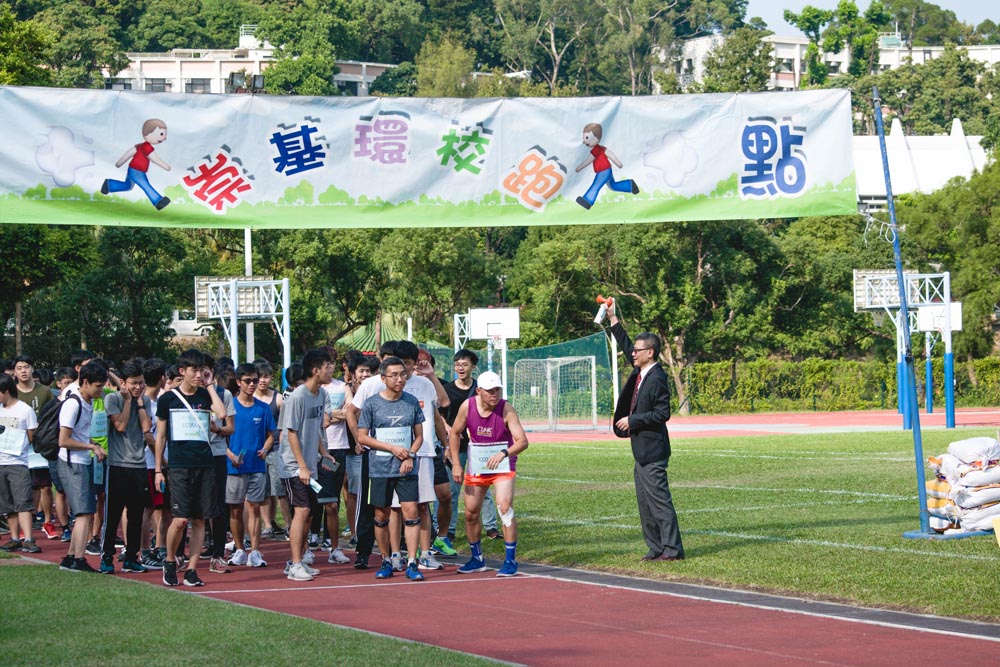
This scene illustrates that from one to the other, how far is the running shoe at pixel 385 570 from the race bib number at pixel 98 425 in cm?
313

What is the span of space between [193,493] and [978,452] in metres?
7.60

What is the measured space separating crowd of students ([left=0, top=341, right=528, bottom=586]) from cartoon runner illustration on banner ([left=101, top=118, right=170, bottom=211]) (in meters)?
1.84

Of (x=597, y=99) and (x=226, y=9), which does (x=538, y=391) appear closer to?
(x=597, y=99)

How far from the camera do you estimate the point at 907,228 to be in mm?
65312

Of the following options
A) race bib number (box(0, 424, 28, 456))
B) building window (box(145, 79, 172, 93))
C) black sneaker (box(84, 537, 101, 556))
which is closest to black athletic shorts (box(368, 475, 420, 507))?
black sneaker (box(84, 537, 101, 556))

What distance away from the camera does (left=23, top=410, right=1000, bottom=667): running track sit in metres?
8.72

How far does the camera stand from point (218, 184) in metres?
10.9

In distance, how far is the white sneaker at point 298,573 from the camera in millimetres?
12266

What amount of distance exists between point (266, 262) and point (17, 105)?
47265 mm

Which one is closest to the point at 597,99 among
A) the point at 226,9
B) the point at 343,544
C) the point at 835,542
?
the point at 835,542

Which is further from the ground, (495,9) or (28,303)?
(495,9)

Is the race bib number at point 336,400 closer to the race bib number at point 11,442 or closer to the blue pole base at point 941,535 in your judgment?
the race bib number at point 11,442

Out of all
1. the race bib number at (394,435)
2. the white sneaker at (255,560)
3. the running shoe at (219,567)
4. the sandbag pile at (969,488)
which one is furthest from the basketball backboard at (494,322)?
the race bib number at (394,435)

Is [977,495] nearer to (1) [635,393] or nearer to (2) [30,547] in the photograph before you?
(1) [635,393]
